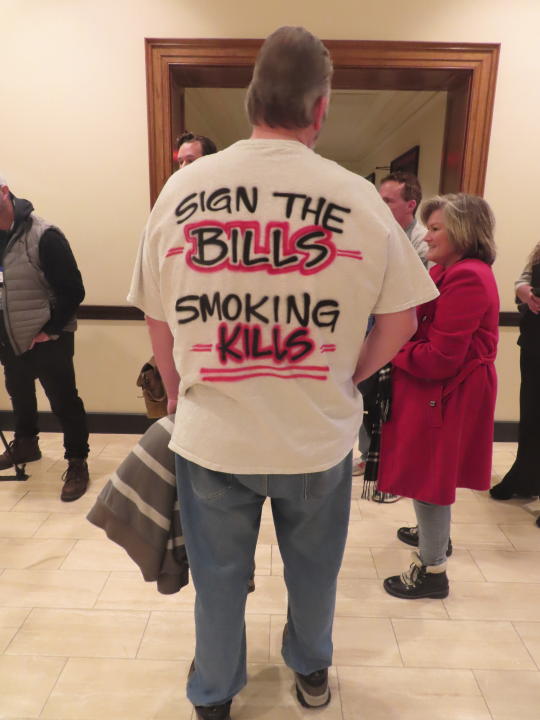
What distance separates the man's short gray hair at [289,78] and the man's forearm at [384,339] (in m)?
0.41

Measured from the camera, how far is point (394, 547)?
2148 mm

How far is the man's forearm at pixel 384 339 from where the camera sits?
104 centimetres

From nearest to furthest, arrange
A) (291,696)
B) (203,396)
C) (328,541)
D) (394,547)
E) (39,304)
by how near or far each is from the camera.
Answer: (203,396), (328,541), (291,696), (394,547), (39,304)

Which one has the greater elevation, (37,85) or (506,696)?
(37,85)

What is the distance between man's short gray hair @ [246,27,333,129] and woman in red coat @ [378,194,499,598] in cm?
82

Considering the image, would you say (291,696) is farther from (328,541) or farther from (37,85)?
(37,85)

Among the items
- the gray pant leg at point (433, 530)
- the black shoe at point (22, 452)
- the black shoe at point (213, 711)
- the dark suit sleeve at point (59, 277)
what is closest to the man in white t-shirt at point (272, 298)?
the black shoe at point (213, 711)

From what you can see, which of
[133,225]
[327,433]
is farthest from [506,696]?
[133,225]

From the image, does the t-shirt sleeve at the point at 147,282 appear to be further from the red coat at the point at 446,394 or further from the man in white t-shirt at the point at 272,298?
the red coat at the point at 446,394

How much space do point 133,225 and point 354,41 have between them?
5.16ft

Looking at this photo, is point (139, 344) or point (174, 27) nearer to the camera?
point (174, 27)

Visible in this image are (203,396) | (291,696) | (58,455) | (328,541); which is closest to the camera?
(203,396)

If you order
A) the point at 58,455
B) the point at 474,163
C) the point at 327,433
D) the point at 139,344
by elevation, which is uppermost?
the point at 474,163

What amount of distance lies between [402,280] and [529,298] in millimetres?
1625
